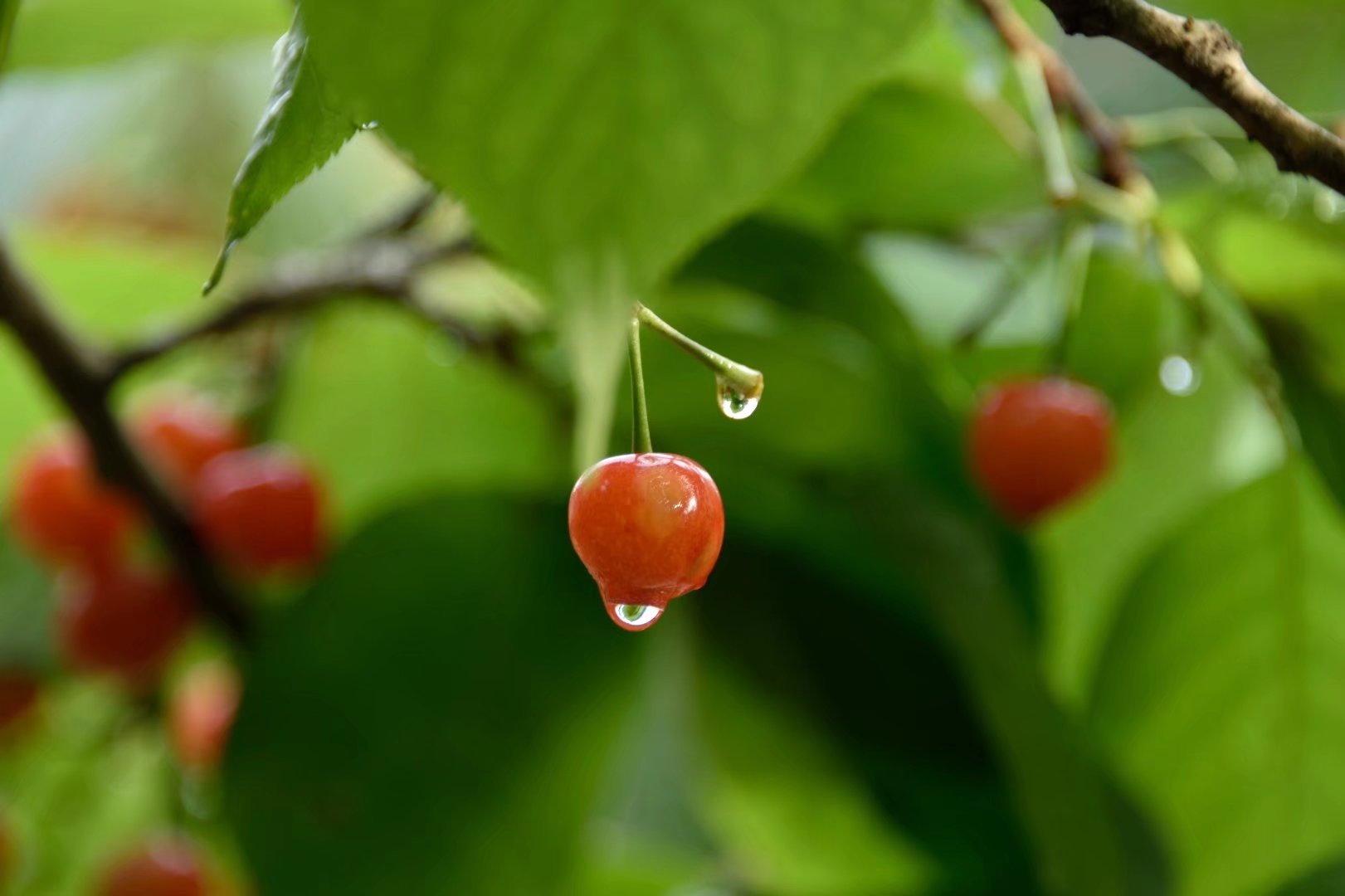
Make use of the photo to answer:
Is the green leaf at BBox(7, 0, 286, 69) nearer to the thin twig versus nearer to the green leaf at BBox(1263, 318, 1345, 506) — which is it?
the thin twig

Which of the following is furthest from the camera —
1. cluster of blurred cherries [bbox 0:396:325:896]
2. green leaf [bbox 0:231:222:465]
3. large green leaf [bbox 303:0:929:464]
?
green leaf [bbox 0:231:222:465]

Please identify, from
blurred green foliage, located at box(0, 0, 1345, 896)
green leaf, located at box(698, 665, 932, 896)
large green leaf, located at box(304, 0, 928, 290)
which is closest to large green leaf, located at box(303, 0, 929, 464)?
large green leaf, located at box(304, 0, 928, 290)

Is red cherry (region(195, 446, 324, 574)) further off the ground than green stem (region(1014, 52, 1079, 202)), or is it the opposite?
green stem (region(1014, 52, 1079, 202))

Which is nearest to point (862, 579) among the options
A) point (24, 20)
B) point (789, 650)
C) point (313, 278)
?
point (789, 650)

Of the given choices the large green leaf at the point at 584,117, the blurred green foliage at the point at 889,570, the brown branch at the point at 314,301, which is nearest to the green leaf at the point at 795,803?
the blurred green foliage at the point at 889,570

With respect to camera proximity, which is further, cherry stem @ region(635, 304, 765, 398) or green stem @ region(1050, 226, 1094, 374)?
green stem @ region(1050, 226, 1094, 374)

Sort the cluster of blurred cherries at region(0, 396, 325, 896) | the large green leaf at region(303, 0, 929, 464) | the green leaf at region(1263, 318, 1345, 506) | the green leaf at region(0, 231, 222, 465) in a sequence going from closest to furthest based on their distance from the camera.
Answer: the large green leaf at region(303, 0, 929, 464) → the green leaf at region(1263, 318, 1345, 506) → the cluster of blurred cherries at region(0, 396, 325, 896) → the green leaf at region(0, 231, 222, 465)

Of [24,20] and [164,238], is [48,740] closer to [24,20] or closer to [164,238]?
[24,20]
